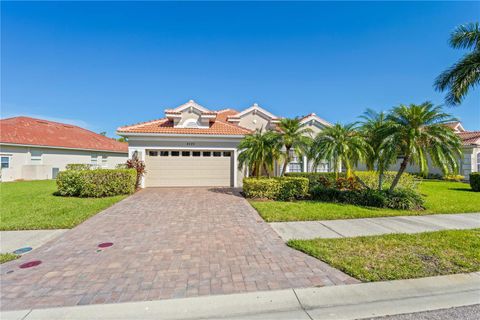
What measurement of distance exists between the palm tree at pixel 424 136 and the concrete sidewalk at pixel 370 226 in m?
1.71

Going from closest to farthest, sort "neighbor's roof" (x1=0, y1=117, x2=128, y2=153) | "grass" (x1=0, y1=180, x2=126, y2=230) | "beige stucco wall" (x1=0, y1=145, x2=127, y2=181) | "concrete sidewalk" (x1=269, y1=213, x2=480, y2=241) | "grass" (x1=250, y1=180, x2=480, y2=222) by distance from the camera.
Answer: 1. "concrete sidewalk" (x1=269, y1=213, x2=480, y2=241)
2. "grass" (x1=0, y1=180, x2=126, y2=230)
3. "grass" (x1=250, y1=180, x2=480, y2=222)
4. "beige stucco wall" (x1=0, y1=145, x2=127, y2=181)
5. "neighbor's roof" (x1=0, y1=117, x2=128, y2=153)

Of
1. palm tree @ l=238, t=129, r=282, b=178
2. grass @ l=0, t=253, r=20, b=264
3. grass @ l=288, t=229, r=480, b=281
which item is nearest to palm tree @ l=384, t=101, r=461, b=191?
grass @ l=288, t=229, r=480, b=281

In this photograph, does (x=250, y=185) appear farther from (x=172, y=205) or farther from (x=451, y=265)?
(x=451, y=265)

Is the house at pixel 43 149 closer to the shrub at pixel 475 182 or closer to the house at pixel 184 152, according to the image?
the house at pixel 184 152

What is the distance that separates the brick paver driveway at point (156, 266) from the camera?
9.79ft

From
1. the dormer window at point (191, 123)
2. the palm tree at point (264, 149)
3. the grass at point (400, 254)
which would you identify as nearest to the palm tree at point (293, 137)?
the palm tree at point (264, 149)

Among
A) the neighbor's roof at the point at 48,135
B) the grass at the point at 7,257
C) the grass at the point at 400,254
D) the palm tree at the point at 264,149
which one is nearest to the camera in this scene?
the grass at the point at 400,254

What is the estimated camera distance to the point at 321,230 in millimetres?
5621

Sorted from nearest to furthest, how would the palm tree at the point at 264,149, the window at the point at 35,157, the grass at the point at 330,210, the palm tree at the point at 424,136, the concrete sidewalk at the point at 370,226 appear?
the concrete sidewalk at the point at 370,226
the grass at the point at 330,210
the palm tree at the point at 424,136
the palm tree at the point at 264,149
the window at the point at 35,157

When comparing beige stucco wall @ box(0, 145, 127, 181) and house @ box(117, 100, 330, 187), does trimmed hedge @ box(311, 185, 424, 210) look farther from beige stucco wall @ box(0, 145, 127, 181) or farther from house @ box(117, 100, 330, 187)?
beige stucco wall @ box(0, 145, 127, 181)

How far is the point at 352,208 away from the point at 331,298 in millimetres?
5875

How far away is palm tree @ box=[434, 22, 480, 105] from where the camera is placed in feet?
32.4

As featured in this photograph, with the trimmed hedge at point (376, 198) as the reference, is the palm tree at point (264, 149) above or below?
above

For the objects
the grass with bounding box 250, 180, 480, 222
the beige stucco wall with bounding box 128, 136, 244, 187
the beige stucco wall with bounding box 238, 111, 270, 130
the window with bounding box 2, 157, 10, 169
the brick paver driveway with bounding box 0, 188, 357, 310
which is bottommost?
the brick paver driveway with bounding box 0, 188, 357, 310
